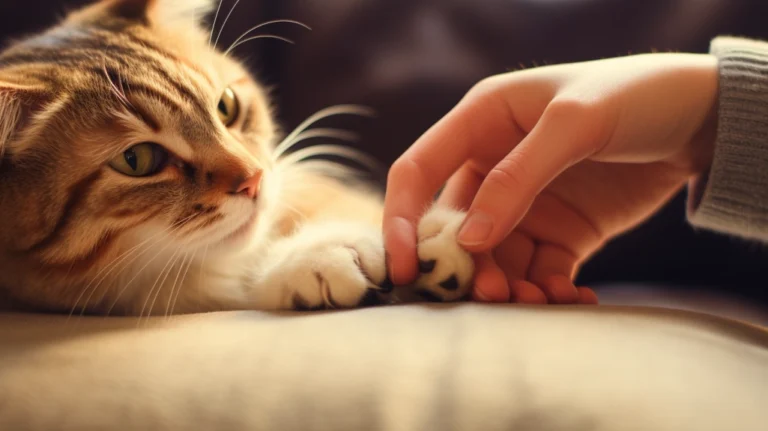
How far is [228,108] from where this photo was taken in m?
0.99

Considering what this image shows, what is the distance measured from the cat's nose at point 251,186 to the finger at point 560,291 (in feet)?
1.40

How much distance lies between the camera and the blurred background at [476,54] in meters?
1.38

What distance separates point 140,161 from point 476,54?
0.94 metres

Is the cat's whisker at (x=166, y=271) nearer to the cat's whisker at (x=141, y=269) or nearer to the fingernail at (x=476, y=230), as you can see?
the cat's whisker at (x=141, y=269)

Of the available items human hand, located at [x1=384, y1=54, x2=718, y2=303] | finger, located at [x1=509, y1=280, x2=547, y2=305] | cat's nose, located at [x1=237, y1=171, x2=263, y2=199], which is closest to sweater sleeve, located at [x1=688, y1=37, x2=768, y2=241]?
human hand, located at [x1=384, y1=54, x2=718, y2=303]

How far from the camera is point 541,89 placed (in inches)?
33.4

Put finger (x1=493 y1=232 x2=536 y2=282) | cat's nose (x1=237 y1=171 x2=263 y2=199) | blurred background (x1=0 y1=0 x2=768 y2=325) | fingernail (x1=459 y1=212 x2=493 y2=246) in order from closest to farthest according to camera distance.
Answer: fingernail (x1=459 y1=212 x2=493 y2=246) < cat's nose (x1=237 y1=171 x2=263 y2=199) < finger (x1=493 y1=232 x2=536 y2=282) < blurred background (x1=0 y1=0 x2=768 y2=325)

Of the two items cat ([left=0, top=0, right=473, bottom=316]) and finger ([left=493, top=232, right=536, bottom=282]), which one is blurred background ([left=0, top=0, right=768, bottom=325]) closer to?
finger ([left=493, top=232, right=536, bottom=282])

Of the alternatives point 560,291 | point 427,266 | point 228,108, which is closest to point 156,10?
point 228,108

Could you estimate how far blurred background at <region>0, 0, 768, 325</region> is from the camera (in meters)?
1.38

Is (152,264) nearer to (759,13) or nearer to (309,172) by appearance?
(309,172)

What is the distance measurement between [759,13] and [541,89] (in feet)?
2.77

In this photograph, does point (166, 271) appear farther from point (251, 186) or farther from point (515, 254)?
point (515, 254)

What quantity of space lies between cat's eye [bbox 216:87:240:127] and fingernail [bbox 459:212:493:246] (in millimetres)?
466
